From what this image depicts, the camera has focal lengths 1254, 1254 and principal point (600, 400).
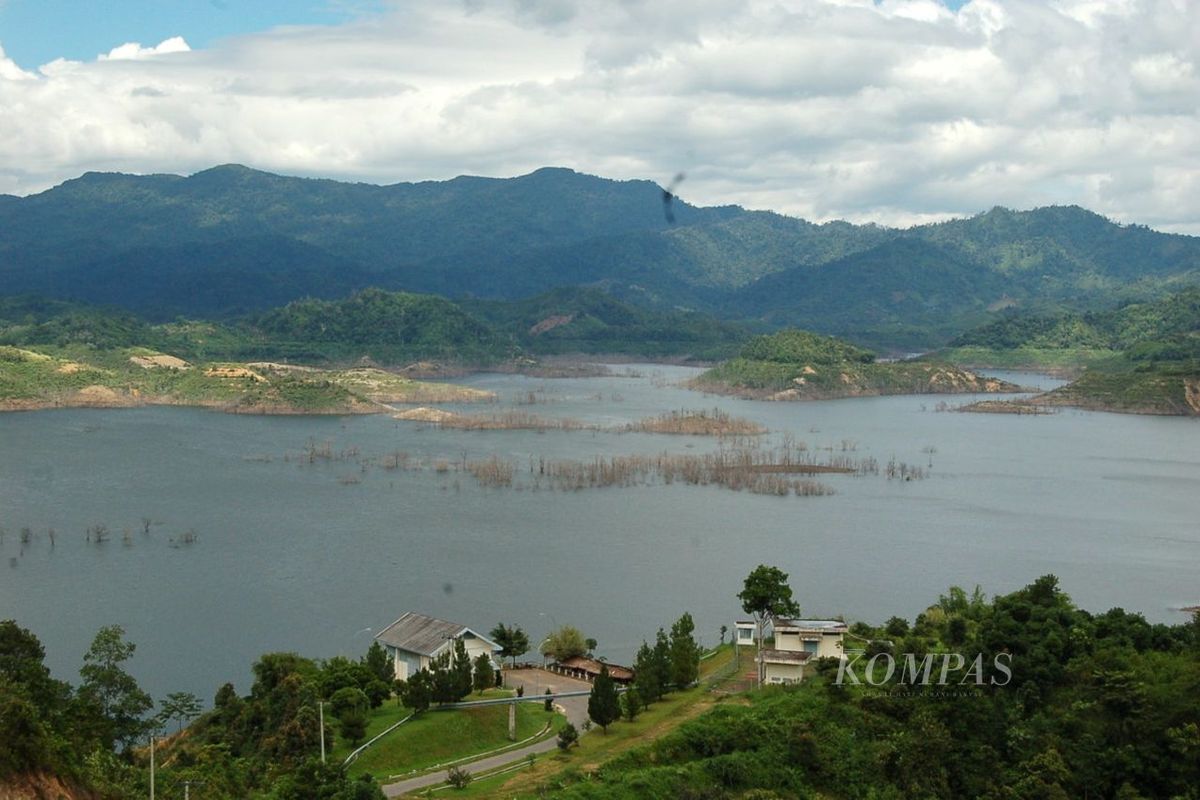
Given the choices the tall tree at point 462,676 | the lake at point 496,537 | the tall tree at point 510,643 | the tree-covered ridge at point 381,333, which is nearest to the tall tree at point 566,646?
the tall tree at point 510,643

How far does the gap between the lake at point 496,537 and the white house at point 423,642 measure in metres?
7.75

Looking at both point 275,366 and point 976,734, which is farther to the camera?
point 275,366

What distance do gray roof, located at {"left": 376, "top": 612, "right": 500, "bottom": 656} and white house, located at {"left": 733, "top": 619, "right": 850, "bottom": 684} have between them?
7974 mm

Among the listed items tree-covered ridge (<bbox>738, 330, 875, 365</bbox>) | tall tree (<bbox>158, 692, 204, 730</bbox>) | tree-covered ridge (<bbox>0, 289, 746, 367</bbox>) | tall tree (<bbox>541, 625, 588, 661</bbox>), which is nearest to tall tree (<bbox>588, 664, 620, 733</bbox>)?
tall tree (<bbox>541, 625, 588, 661</bbox>)

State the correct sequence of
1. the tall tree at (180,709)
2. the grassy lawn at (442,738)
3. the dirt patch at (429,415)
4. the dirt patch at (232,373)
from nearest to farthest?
the grassy lawn at (442,738) → the tall tree at (180,709) → the dirt patch at (429,415) → the dirt patch at (232,373)

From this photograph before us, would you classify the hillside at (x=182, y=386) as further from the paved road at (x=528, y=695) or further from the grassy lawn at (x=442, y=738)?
the grassy lawn at (x=442, y=738)

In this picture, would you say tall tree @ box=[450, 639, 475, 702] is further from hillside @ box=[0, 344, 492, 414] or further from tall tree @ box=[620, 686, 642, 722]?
hillside @ box=[0, 344, 492, 414]

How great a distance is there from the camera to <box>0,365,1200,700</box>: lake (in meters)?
48.8

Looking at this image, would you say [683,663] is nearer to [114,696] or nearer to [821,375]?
[114,696]

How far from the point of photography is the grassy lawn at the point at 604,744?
24.2 metres

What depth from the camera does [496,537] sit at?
6562cm

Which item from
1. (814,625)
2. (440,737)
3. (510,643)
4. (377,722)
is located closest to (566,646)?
(510,643)

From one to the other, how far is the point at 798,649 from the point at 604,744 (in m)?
7.62

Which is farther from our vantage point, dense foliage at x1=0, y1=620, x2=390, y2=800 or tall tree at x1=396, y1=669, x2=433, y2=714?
tall tree at x1=396, y1=669, x2=433, y2=714
